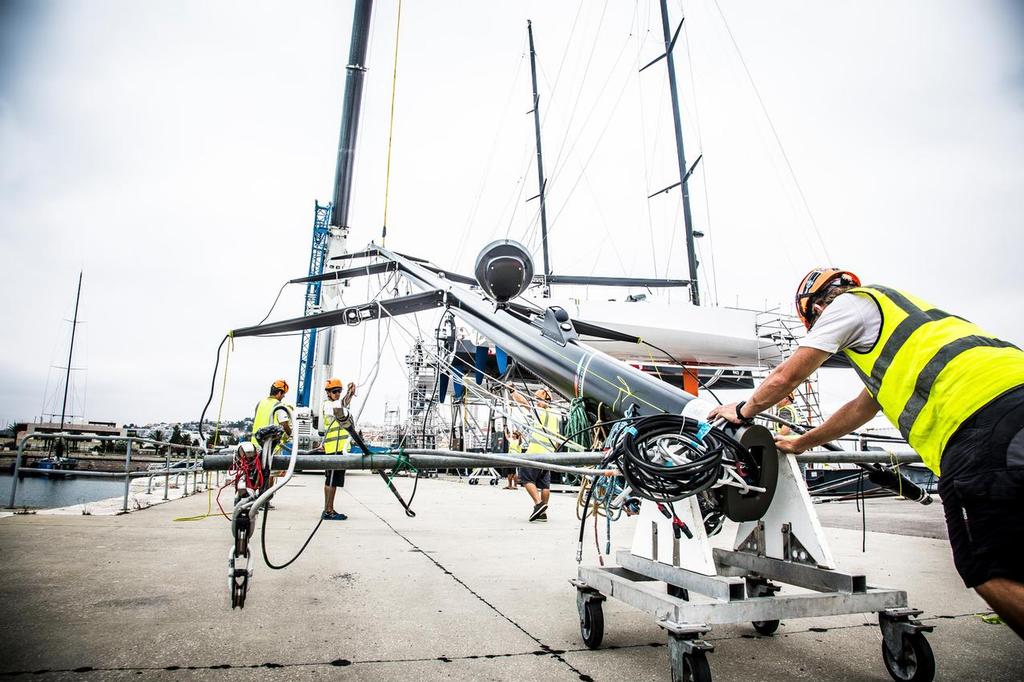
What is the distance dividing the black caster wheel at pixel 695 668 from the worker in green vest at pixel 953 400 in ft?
2.63

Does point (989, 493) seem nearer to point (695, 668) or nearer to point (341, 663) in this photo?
point (695, 668)

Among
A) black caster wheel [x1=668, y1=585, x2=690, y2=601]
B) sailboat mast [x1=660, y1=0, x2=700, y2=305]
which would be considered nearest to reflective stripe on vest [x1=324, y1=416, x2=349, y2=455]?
black caster wheel [x1=668, y1=585, x2=690, y2=601]

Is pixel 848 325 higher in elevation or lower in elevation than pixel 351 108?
lower

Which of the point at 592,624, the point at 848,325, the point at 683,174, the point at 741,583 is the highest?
the point at 683,174

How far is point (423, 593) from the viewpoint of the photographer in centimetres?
326

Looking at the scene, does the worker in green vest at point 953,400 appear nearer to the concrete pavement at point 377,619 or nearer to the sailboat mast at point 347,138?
the concrete pavement at point 377,619

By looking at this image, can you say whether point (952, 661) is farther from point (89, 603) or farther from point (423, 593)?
point (89, 603)

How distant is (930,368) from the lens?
69.9 inches

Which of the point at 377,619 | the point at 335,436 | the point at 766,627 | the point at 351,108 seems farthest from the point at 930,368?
the point at 351,108

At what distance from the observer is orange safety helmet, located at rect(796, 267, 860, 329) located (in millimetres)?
2281

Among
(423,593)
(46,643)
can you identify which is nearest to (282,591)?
(423,593)

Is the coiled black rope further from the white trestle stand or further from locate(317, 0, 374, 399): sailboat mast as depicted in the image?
locate(317, 0, 374, 399): sailboat mast

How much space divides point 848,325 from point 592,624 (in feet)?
5.13

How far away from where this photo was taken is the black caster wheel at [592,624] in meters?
2.40
